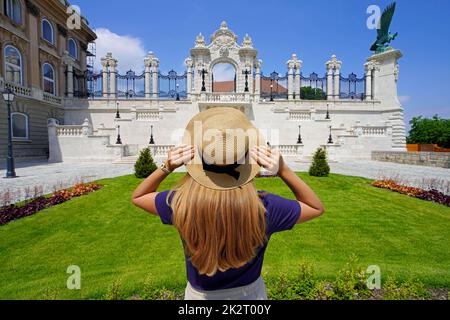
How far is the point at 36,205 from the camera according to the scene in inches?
304

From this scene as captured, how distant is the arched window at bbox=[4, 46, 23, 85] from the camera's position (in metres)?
23.1

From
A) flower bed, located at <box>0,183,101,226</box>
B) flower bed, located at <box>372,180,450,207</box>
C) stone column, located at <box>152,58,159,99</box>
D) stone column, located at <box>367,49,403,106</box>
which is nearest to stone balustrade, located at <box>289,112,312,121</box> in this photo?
stone column, located at <box>367,49,403,106</box>

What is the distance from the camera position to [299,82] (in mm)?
36844

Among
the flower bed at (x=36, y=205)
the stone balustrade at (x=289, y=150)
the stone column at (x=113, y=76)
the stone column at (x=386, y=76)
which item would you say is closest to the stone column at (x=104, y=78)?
the stone column at (x=113, y=76)

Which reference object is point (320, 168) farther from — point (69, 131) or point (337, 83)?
point (337, 83)

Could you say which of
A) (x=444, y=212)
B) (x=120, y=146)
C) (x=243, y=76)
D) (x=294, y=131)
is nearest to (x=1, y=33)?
(x=120, y=146)

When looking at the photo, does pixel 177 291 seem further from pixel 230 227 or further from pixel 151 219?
pixel 151 219

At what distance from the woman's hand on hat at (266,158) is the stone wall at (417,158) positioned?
2241cm

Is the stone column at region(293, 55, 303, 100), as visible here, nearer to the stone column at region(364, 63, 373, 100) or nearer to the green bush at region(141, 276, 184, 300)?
the stone column at region(364, 63, 373, 100)

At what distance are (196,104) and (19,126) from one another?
17.7 m

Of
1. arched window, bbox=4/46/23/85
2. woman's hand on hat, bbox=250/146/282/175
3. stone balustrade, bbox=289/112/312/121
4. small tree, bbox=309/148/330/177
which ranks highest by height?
arched window, bbox=4/46/23/85

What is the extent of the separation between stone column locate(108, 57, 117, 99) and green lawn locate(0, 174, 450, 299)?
105 feet

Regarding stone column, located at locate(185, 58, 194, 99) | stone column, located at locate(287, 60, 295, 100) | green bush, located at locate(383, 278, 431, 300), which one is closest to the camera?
green bush, located at locate(383, 278, 431, 300)
